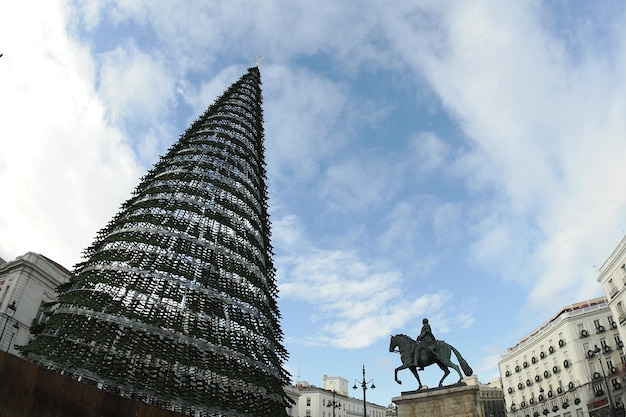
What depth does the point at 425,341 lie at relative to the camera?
73.1 feet

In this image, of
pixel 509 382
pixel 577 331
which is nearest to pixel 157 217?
pixel 577 331

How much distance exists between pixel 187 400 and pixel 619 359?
219 ft

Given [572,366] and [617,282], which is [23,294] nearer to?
[617,282]

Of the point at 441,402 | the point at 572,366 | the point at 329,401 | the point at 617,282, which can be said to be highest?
the point at 617,282

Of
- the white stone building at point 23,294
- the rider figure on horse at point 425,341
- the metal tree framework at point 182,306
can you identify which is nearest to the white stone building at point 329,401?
the white stone building at point 23,294

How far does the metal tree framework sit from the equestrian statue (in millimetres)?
6648

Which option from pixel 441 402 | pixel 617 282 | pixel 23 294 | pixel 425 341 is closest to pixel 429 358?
pixel 425 341

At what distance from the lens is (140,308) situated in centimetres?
1706

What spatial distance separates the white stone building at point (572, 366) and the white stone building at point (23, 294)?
69180mm

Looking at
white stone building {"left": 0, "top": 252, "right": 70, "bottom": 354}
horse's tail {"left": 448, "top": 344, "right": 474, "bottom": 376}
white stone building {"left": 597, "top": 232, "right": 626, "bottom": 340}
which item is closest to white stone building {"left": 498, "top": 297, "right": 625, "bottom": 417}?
white stone building {"left": 597, "top": 232, "right": 626, "bottom": 340}

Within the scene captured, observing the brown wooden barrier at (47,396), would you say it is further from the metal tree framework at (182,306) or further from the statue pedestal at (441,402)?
the statue pedestal at (441,402)

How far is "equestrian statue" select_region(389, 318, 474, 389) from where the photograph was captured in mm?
21312

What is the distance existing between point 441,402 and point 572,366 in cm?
5524

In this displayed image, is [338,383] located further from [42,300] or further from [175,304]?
[175,304]
